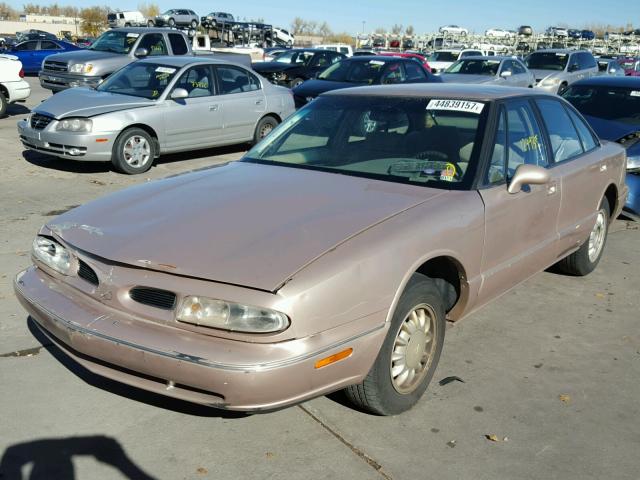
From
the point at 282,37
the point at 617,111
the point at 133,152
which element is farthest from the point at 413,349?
the point at 282,37

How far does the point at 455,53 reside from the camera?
91.0 feet

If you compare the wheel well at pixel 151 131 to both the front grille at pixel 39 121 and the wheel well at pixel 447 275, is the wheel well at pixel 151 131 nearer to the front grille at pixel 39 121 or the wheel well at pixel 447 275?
the front grille at pixel 39 121

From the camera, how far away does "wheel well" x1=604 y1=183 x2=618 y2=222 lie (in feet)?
19.2

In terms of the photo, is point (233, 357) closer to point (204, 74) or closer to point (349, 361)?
point (349, 361)

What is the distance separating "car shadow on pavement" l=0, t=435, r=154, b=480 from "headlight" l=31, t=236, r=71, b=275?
0.81 metres

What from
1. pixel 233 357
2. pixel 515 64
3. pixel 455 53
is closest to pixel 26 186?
pixel 233 357

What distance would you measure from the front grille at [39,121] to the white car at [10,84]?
5.26 meters

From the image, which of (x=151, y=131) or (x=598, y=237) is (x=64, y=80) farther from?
(x=598, y=237)

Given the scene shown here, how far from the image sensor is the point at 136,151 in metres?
9.47

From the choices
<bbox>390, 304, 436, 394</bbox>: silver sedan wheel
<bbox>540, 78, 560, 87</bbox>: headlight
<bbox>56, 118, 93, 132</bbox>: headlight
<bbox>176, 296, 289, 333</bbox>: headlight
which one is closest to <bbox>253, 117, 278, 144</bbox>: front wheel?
<bbox>56, 118, 93, 132</bbox>: headlight

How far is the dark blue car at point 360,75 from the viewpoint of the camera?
13617mm

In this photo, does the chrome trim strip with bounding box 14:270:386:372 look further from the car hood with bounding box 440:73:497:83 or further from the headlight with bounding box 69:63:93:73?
the car hood with bounding box 440:73:497:83

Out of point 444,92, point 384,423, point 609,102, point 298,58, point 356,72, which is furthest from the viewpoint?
point 298,58

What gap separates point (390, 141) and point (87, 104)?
6.22m
